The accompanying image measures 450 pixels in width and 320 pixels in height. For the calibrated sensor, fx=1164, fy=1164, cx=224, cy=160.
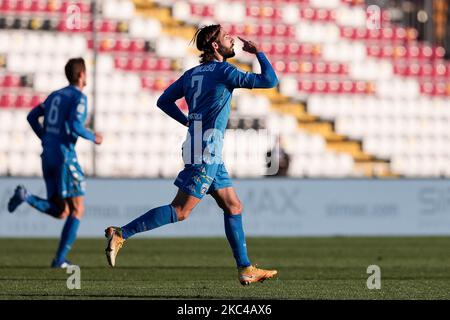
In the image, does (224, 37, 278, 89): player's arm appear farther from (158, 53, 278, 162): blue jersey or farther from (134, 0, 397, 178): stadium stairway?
(134, 0, 397, 178): stadium stairway

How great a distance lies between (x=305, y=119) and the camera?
2456 centimetres

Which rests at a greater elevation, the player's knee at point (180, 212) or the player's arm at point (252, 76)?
the player's arm at point (252, 76)

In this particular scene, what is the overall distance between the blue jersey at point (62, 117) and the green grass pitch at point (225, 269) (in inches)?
55.3

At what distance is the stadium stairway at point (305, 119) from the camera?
2388cm

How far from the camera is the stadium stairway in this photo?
23875 mm

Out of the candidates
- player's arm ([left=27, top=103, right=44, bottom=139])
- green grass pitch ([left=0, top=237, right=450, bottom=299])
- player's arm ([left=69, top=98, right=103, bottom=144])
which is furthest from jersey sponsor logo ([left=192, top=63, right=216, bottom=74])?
player's arm ([left=27, top=103, right=44, bottom=139])

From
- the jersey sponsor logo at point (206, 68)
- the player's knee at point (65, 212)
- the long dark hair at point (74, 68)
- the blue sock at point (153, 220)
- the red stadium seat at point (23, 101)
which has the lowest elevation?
the player's knee at point (65, 212)

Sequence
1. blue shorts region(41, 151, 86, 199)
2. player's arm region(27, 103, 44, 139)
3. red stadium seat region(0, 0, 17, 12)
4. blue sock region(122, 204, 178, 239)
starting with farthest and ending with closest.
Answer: red stadium seat region(0, 0, 17, 12) < player's arm region(27, 103, 44, 139) < blue shorts region(41, 151, 86, 199) < blue sock region(122, 204, 178, 239)

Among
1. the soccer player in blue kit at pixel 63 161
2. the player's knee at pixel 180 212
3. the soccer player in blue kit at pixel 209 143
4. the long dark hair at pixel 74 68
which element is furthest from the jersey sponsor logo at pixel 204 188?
the long dark hair at pixel 74 68

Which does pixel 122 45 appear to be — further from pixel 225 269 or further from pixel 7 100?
pixel 225 269

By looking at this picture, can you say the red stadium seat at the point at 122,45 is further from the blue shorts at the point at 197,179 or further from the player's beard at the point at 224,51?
the blue shorts at the point at 197,179

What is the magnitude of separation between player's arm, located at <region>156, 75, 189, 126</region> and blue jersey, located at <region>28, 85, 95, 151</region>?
2.56 m

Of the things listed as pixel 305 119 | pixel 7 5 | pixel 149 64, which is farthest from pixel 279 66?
pixel 7 5
